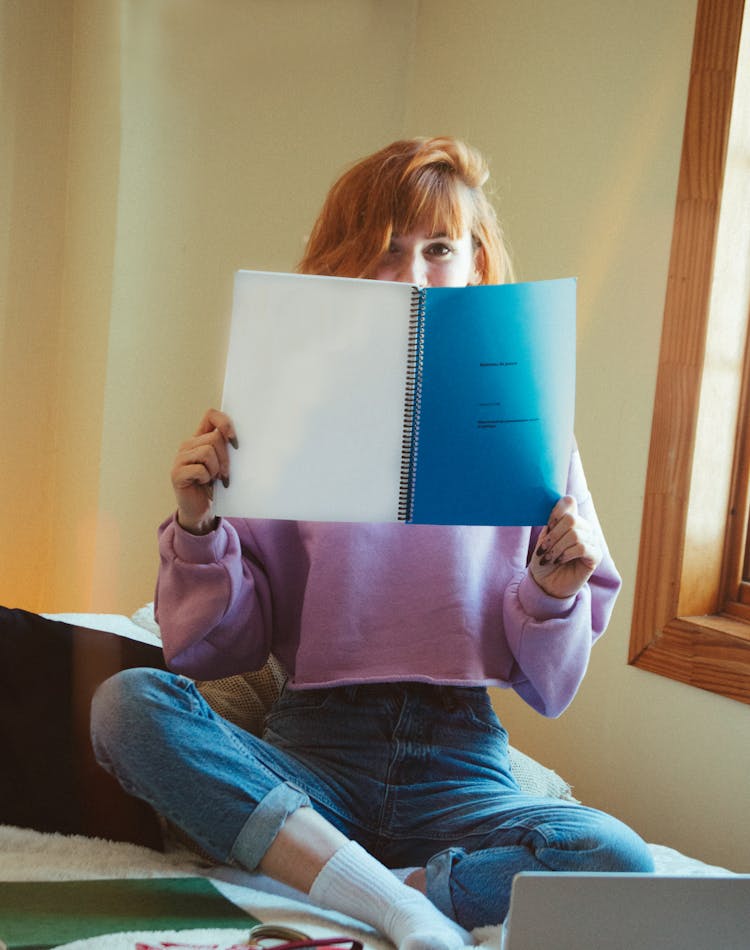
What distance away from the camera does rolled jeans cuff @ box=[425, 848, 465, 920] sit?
1.03 metres

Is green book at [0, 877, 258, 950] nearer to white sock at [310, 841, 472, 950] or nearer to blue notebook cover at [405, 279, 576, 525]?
white sock at [310, 841, 472, 950]

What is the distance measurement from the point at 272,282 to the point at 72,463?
143cm

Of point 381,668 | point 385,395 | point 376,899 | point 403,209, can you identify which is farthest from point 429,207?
point 376,899

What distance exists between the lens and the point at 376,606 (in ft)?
4.00

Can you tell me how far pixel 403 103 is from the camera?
2447mm

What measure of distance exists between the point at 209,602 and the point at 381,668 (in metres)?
0.19

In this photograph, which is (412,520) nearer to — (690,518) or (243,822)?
(243,822)

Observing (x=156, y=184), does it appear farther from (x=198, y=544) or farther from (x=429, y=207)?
(x=198, y=544)

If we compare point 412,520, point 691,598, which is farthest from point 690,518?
point 412,520

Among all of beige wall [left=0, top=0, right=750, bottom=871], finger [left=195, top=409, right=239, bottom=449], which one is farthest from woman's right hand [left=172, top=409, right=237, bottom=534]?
beige wall [left=0, top=0, right=750, bottom=871]

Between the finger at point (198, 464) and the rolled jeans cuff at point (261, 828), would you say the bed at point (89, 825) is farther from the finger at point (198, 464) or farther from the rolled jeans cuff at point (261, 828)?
the finger at point (198, 464)

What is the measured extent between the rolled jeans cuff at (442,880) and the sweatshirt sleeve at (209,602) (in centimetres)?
33

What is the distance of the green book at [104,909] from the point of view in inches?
34.8

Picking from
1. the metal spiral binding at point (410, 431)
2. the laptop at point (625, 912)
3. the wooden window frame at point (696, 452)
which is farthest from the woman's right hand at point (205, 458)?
the wooden window frame at point (696, 452)
